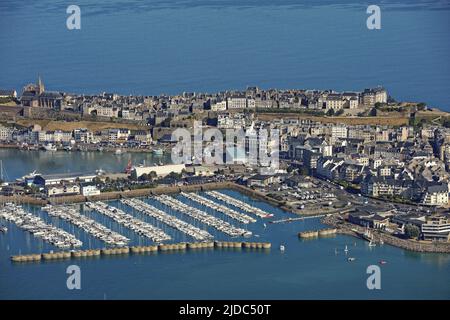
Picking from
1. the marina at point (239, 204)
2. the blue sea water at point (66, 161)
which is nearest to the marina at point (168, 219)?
the marina at point (239, 204)

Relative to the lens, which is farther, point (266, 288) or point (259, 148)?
point (259, 148)

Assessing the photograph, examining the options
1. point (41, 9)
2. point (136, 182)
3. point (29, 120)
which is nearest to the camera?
point (136, 182)

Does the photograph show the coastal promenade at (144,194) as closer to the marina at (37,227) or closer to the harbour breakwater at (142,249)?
the marina at (37,227)

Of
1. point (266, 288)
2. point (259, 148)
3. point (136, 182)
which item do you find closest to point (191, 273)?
point (266, 288)

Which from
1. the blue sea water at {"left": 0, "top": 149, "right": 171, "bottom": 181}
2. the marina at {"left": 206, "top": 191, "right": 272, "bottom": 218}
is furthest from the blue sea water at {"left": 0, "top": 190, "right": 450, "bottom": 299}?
the blue sea water at {"left": 0, "top": 149, "right": 171, "bottom": 181}

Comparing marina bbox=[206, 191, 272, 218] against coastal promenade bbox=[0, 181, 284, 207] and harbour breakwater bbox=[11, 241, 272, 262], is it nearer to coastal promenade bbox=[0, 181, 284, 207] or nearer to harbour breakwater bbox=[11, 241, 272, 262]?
coastal promenade bbox=[0, 181, 284, 207]

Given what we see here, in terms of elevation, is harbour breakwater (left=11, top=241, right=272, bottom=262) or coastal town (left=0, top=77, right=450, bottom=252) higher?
coastal town (left=0, top=77, right=450, bottom=252)

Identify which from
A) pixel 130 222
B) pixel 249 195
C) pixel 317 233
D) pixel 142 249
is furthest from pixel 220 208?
pixel 142 249

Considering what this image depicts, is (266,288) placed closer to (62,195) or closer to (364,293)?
(364,293)
